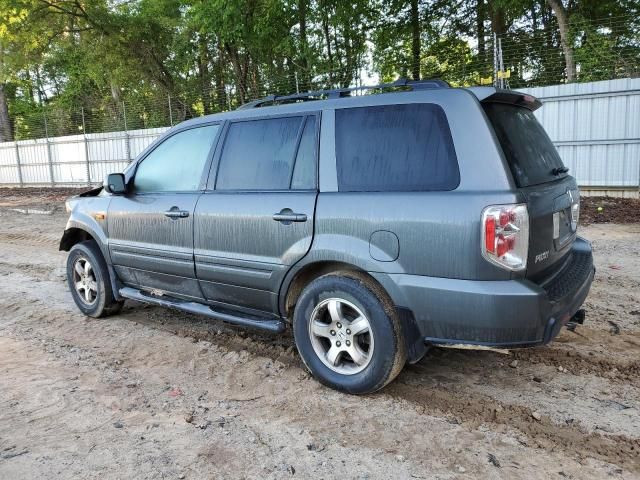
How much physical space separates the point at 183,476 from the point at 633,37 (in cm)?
1385

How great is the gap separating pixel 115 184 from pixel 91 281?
3.76 ft

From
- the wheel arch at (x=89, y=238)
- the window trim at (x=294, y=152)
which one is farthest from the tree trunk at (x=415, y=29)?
the window trim at (x=294, y=152)

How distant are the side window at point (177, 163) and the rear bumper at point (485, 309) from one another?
6.62ft

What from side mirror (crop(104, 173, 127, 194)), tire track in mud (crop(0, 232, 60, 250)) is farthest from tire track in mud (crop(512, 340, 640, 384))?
tire track in mud (crop(0, 232, 60, 250))

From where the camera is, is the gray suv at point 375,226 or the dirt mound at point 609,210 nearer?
the gray suv at point 375,226

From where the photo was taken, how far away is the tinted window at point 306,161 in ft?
11.5

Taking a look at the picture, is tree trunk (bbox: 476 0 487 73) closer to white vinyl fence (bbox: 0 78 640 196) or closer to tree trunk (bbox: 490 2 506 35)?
tree trunk (bbox: 490 2 506 35)

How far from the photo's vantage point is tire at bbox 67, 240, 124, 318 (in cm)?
497

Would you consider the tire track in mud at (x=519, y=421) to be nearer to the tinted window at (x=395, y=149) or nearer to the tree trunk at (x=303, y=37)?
the tinted window at (x=395, y=149)

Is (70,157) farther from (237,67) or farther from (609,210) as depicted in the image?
(609,210)

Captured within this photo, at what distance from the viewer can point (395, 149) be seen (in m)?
3.16

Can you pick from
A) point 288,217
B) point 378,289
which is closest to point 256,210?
point 288,217

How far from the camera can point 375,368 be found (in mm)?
3164

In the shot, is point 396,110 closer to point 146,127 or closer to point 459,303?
point 459,303
